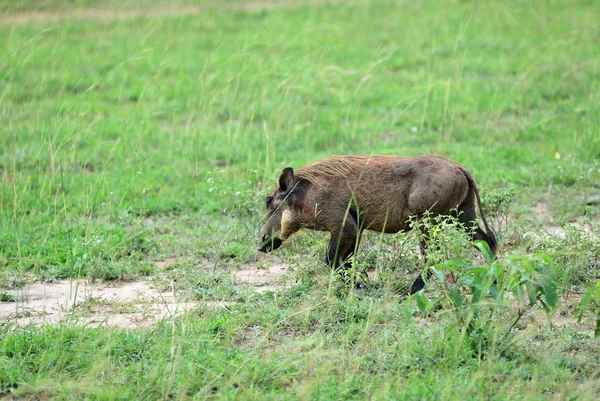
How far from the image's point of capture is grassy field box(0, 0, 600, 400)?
14.2 ft

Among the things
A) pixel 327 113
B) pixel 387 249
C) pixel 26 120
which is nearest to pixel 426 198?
pixel 387 249

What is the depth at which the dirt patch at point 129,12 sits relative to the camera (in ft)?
41.9

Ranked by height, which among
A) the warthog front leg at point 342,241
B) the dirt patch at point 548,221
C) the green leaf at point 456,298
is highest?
the green leaf at point 456,298

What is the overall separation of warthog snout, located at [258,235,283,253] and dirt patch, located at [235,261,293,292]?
0.69 feet

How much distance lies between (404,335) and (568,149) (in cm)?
444

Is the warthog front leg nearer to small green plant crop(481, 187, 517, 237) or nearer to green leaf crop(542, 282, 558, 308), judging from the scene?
small green plant crop(481, 187, 517, 237)

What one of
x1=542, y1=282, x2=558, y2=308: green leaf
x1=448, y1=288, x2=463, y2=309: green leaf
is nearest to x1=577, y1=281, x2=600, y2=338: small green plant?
x1=542, y1=282, x2=558, y2=308: green leaf

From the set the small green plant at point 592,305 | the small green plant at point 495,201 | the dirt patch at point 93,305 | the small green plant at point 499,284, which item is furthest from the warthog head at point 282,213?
the small green plant at point 592,305

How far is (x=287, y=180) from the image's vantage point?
19.0 feet

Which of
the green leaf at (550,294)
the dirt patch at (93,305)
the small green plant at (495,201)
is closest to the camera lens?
the green leaf at (550,294)

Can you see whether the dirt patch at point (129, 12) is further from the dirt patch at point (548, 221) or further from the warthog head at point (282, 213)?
the warthog head at point (282, 213)

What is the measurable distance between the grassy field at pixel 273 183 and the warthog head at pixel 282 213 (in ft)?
0.64

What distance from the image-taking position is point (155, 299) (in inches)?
220

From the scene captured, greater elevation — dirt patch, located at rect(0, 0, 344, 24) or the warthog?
dirt patch, located at rect(0, 0, 344, 24)
